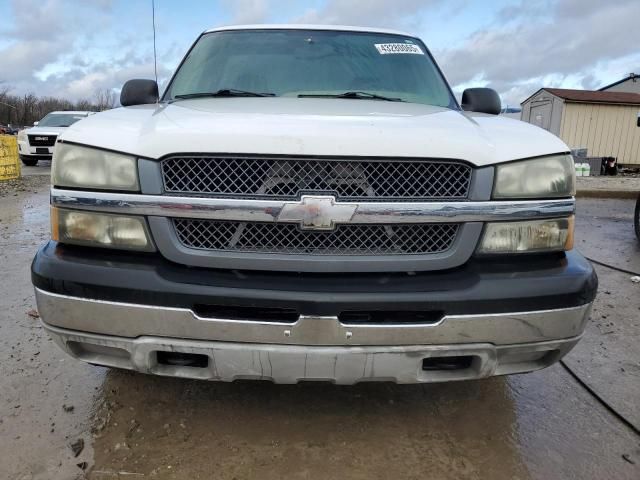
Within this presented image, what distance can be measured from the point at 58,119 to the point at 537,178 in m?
18.1

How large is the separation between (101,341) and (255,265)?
0.63m

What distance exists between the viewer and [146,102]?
3152mm

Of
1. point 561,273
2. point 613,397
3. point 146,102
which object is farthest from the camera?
point 146,102

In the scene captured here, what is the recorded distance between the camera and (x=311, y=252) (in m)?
1.87

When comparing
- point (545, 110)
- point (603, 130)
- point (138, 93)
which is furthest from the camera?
point (545, 110)

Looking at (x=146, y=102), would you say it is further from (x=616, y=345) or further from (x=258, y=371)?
(x=616, y=345)

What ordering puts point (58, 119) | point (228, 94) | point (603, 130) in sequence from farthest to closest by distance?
point (603, 130), point (58, 119), point (228, 94)

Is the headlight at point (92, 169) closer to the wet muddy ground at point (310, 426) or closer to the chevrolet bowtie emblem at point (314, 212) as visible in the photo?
the chevrolet bowtie emblem at point (314, 212)

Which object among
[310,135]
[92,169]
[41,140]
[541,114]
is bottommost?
[41,140]

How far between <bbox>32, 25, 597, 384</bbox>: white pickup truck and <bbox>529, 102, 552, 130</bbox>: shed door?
21.2 metres

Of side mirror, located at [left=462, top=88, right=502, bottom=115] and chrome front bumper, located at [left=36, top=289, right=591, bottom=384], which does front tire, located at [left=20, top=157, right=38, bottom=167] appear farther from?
chrome front bumper, located at [left=36, top=289, right=591, bottom=384]

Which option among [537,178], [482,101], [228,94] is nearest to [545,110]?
[482,101]

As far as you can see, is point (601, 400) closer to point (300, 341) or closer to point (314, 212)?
point (300, 341)

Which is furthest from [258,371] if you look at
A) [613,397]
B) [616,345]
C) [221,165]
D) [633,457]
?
[616,345]
